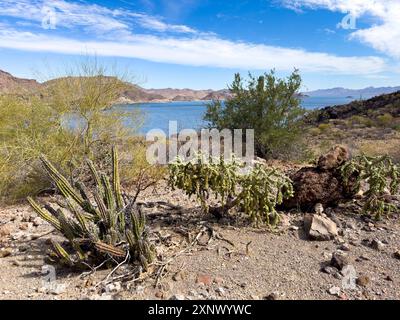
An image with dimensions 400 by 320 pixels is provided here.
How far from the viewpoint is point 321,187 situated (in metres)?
4.28

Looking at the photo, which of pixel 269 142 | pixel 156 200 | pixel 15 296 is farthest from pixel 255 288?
pixel 269 142

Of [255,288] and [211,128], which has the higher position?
[211,128]

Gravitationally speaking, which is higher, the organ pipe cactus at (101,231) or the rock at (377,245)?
the organ pipe cactus at (101,231)

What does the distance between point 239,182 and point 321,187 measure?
111 centimetres

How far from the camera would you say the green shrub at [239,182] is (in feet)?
12.5

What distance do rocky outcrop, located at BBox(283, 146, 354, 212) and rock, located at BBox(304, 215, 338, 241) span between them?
45cm

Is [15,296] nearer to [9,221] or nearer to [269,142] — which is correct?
[9,221]

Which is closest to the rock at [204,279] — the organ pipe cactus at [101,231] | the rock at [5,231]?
the organ pipe cactus at [101,231]

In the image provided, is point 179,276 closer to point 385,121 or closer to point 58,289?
point 58,289

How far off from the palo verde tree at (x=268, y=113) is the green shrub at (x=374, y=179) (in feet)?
11.9

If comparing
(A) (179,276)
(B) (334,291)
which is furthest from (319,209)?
(A) (179,276)

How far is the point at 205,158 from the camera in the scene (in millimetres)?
3898

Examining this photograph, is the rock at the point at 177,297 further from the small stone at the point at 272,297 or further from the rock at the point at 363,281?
the rock at the point at 363,281
